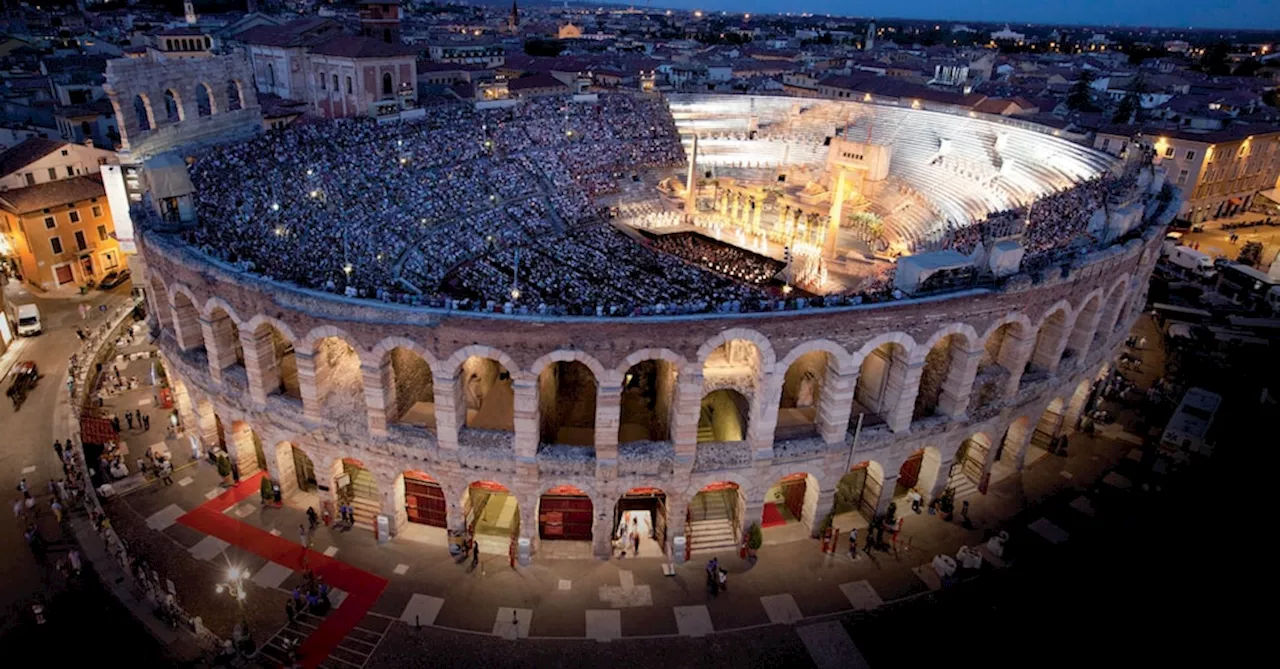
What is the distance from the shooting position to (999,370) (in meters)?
30.9

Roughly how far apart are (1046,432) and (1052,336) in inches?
278

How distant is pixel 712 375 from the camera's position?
29484 mm

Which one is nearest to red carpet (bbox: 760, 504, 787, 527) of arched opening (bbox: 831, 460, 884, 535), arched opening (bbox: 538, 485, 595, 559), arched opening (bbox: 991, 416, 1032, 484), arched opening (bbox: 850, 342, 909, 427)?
arched opening (bbox: 831, 460, 884, 535)

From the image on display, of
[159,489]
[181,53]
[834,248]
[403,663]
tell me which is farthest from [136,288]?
[834,248]

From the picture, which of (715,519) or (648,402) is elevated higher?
(648,402)

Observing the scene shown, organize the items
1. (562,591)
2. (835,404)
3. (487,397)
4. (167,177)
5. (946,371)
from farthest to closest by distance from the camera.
Answer: 1. (487,397)
2. (167,177)
3. (946,371)
4. (835,404)
5. (562,591)

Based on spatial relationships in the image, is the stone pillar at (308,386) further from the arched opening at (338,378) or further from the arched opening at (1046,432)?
the arched opening at (1046,432)

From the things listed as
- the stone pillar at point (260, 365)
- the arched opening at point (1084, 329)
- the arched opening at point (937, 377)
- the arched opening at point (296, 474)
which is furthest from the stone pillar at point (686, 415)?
the arched opening at point (1084, 329)

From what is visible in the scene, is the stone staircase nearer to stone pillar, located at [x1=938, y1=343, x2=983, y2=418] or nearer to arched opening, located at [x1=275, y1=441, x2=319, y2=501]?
stone pillar, located at [x1=938, y1=343, x2=983, y2=418]

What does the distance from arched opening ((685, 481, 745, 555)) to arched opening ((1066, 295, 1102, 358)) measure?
17090 mm

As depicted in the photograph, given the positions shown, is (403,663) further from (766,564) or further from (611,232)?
(611,232)

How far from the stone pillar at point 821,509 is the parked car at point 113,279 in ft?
158

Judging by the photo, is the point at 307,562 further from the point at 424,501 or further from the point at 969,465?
the point at 969,465

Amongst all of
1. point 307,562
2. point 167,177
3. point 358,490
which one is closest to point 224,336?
point 167,177
